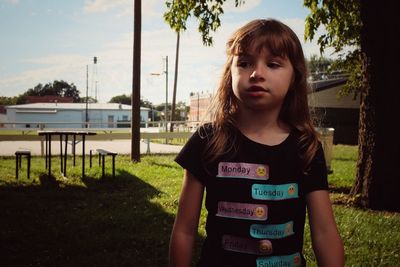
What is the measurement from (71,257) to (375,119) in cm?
495

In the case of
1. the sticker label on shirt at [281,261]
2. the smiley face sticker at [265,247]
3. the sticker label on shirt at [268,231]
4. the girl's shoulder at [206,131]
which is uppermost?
the girl's shoulder at [206,131]

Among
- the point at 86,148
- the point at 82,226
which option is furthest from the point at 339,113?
the point at 82,226

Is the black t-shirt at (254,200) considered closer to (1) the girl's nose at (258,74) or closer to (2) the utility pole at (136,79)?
(1) the girl's nose at (258,74)

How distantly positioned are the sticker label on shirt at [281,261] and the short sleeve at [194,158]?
0.37m

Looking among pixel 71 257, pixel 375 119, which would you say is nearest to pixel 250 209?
pixel 71 257

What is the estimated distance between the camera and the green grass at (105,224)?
394 centimetres

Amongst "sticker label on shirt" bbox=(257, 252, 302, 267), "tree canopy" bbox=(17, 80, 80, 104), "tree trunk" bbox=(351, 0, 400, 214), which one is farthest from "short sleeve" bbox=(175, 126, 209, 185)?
"tree canopy" bbox=(17, 80, 80, 104)

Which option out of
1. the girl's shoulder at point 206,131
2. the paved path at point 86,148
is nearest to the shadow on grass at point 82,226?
the girl's shoulder at point 206,131

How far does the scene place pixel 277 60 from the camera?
1.47 m

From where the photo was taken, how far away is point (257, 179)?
1361 millimetres

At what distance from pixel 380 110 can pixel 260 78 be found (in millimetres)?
5158

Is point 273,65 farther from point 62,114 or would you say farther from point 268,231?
point 62,114

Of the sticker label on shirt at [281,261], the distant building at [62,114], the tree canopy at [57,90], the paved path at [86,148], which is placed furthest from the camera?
the tree canopy at [57,90]

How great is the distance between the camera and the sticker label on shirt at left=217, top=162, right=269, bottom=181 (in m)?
1.37
